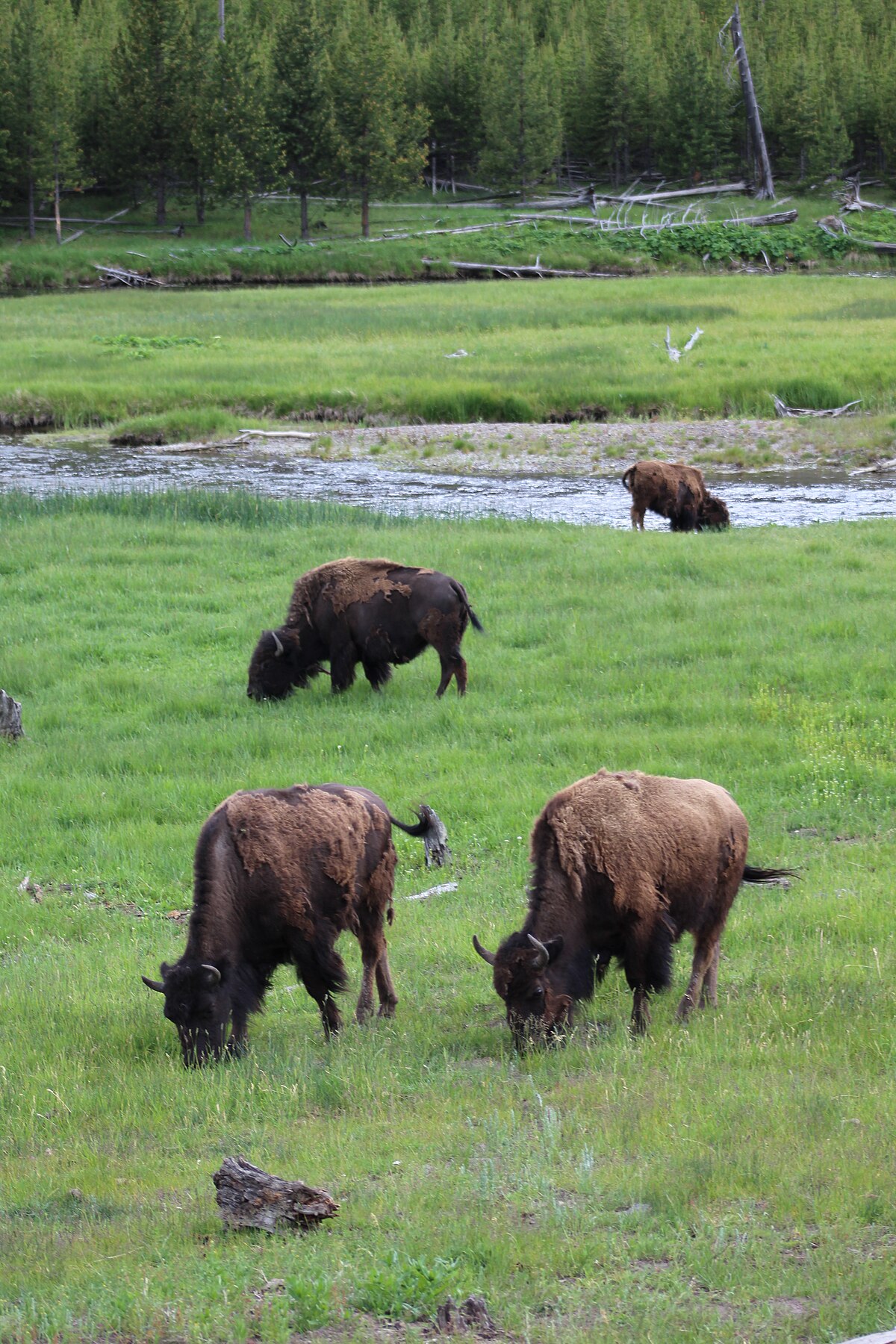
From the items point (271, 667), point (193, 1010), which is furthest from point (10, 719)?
point (193, 1010)

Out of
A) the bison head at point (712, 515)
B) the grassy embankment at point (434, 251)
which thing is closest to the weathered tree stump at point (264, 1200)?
the bison head at point (712, 515)

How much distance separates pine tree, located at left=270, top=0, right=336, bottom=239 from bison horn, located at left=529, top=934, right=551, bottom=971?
7151 cm

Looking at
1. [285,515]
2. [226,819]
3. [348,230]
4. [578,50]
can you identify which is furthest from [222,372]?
[578,50]

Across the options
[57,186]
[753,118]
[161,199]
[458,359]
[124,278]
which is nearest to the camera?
[458,359]

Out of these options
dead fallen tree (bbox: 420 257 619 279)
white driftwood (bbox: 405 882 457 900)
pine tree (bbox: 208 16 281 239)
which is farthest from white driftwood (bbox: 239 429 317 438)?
pine tree (bbox: 208 16 281 239)

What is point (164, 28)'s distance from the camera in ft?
259

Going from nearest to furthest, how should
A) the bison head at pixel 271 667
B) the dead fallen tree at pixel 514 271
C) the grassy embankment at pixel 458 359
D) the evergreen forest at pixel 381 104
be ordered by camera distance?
the bison head at pixel 271 667 → the grassy embankment at pixel 458 359 → the dead fallen tree at pixel 514 271 → the evergreen forest at pixel 381 104

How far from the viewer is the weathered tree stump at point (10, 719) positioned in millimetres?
12969

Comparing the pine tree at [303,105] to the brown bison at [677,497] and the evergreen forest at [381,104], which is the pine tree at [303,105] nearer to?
the evergreen forest at [381,104]

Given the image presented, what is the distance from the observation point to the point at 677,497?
22312 millimetres

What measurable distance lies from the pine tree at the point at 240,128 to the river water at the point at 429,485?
4370 cm

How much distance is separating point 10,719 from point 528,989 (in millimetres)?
8032

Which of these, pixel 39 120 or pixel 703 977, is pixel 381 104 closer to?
pixel 39 120

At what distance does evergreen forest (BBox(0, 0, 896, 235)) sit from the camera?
72.7 m
